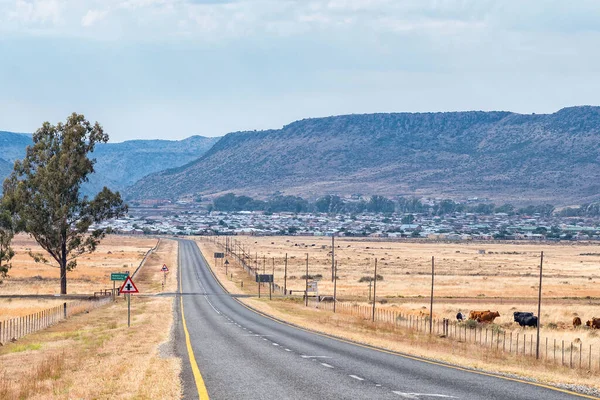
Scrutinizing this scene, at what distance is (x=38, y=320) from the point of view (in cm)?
5525

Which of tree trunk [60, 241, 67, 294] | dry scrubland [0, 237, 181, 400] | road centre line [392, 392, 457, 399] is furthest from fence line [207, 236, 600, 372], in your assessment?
tree trunk [60, 241, 67, 294]

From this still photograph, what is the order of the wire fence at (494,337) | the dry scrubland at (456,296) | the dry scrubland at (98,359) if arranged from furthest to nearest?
the wire fence at (494,337) < the dry scrubland at (456,296) < the dry scrubland at (98,359)

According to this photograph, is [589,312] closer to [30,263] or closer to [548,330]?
[548,330]

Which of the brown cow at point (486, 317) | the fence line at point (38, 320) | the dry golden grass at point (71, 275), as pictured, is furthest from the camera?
the dry golden grass at point (71, 275)

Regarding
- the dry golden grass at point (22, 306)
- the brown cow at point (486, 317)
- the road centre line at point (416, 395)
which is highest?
the road centre line at point (416, 395)

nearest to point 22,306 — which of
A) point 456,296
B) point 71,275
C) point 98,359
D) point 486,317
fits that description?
point 486,317

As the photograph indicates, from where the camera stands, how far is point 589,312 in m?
76.2

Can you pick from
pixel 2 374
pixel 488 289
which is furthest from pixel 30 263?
pixel 2 374

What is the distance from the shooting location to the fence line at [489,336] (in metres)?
41.4

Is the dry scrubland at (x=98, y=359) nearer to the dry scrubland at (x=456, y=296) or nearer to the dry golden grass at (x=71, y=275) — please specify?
the dry scrubland at (x=456, y=296)

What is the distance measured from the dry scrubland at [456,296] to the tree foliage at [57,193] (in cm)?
1928

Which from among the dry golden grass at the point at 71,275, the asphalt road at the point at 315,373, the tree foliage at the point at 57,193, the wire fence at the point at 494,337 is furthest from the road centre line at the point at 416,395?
the dry golden grass at the point at 71,275

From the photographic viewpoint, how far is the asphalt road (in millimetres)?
19656

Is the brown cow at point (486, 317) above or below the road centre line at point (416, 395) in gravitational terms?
below
